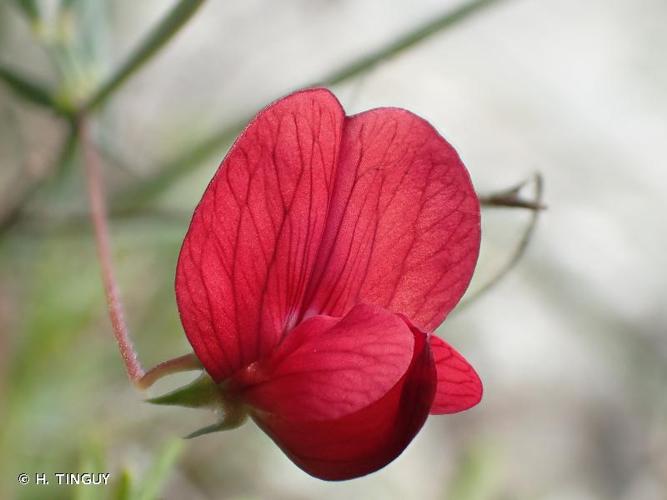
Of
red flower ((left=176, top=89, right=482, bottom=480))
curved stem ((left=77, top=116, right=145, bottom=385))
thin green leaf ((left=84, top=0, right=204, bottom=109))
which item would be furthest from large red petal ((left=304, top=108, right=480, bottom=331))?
thin green leaf ((left=84, top=0, right=204, bottom=109))

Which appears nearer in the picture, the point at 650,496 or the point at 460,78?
the point at 650,496

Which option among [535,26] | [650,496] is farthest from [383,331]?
[535,26]

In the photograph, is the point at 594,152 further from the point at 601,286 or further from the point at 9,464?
the point at 9,464

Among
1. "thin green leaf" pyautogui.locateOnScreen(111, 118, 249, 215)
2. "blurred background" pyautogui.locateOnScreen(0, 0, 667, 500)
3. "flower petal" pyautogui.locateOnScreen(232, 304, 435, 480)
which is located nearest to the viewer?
"flower petal" pyautogui.locateOnScreen(232, 304, 435, 480)

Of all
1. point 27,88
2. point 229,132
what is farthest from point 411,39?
point 27,88

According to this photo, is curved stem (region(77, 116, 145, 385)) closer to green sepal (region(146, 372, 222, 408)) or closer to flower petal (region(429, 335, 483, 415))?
green sepal (region(146, 372, 222, 408))

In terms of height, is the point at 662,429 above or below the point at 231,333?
below

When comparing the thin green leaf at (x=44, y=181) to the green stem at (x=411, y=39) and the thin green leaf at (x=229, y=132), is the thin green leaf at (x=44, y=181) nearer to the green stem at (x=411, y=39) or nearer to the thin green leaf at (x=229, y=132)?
the thin green leaf at (x=229, y=132)
